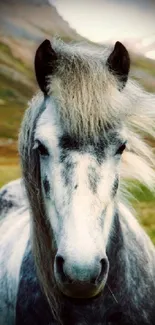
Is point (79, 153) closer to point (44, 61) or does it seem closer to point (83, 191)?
point (83, 191)

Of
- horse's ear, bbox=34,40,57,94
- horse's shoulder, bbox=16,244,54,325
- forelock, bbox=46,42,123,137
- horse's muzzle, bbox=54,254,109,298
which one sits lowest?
horse's shoulder, bbox=16,244,54,325

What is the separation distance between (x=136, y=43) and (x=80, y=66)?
1152 millimetres

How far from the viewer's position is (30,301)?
3.76ft

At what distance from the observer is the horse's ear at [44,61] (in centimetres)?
103

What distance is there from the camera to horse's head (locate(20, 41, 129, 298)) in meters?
0.89

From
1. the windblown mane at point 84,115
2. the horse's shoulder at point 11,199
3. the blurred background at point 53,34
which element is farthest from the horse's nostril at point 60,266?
the blurred background at point 53,34

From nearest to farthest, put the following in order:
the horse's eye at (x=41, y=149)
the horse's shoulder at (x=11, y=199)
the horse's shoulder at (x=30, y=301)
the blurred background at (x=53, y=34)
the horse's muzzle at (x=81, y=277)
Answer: the horse's muzzle at (x=81, y=277) < the horse's eye at (x=41, y=149) < the horse's shoulder at (x=30, y=301) < the horse's shoulder at (x=11, y=199) < the blurred background at (x=53, y=34)

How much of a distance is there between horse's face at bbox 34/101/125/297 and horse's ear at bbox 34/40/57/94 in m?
0.08

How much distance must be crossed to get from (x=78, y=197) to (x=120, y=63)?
0.33m

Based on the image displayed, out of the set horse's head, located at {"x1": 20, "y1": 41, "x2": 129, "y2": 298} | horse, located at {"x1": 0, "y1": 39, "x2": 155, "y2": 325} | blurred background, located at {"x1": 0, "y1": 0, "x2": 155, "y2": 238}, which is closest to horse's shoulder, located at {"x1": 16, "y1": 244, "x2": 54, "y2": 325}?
horse, located at {"x1": 0, "y1": 39, "x2": 155, "y2": 325}

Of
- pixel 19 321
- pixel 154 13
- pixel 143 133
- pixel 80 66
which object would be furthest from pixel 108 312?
pixel 154 13

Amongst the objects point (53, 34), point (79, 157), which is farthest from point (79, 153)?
point (53, 34)

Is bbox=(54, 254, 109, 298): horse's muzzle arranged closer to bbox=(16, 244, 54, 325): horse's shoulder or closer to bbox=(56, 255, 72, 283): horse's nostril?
bbox=(56, 255, 72, 283): horse's nostril

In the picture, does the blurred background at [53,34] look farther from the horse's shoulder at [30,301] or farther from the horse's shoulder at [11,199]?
the horse's shoulder at [30,301]
